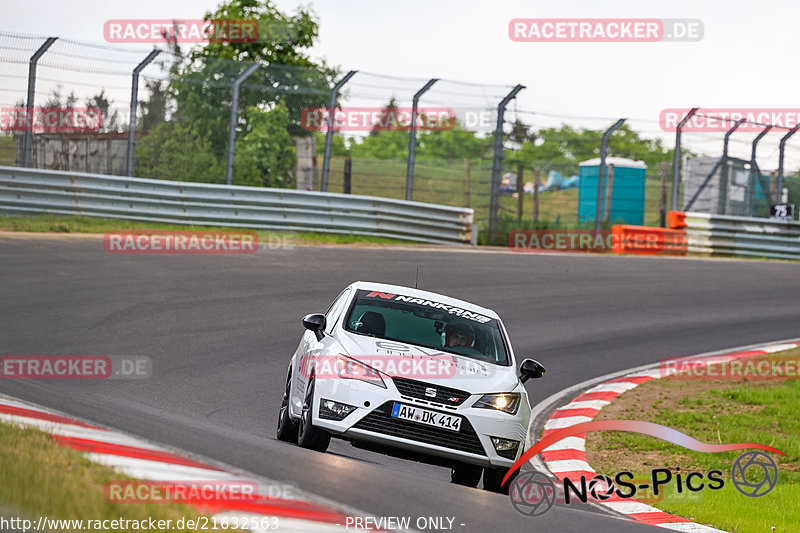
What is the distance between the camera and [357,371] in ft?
24.8

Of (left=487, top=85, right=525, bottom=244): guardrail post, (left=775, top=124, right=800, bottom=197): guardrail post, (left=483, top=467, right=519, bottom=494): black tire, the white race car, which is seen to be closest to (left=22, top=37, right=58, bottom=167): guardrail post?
(left=487, top=85, right=525, bottom=244): guardrail post

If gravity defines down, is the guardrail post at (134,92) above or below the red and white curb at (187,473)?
above

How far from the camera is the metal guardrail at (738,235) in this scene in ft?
83.7

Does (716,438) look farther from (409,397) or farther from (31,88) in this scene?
(31,88)

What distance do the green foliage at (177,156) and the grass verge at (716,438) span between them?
1220cm

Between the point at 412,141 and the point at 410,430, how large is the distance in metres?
15.7

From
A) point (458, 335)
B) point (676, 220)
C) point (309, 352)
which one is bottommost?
point (309, 352)

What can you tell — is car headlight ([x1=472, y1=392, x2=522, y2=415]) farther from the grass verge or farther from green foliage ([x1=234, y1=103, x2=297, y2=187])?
green foliage ([x1=234, y1=103, x2=297, y2=187])

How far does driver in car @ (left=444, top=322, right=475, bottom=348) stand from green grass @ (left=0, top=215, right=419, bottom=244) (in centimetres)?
1211

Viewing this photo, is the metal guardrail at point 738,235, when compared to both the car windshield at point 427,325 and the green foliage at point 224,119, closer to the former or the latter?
the green foliage at point 224,119

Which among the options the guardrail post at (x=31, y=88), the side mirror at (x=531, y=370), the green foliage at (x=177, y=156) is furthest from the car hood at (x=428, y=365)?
the green foliage at (x=177, y=156)

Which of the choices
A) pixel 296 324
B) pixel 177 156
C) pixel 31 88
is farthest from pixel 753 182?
pixel 31 88

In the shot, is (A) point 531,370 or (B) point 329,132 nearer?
(A) point 531,370

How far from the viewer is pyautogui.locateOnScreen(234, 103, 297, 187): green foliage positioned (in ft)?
72.6
